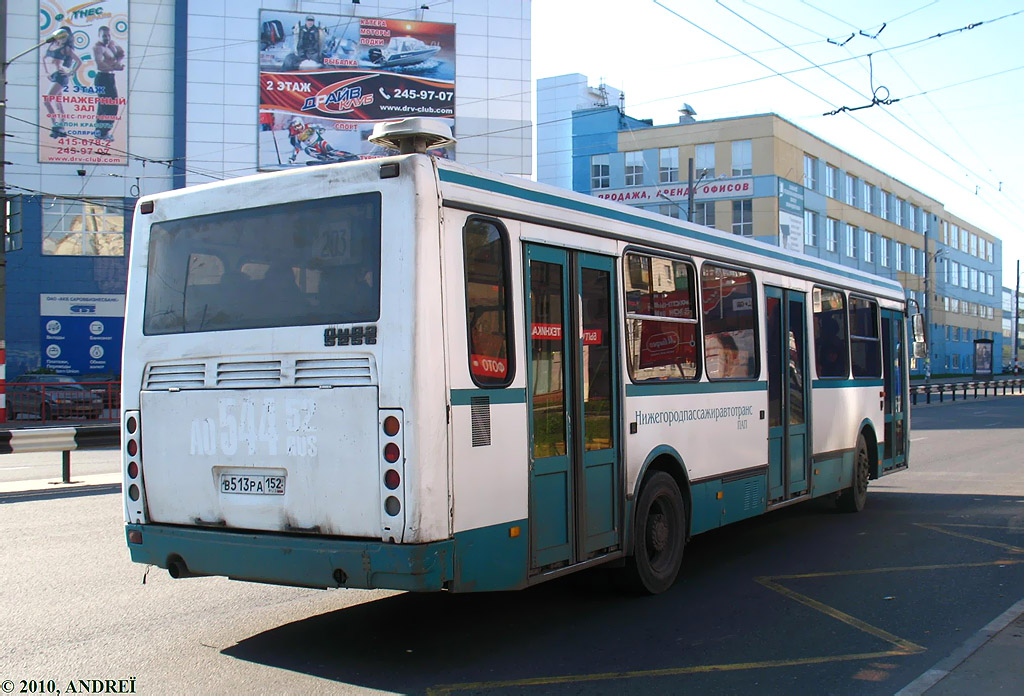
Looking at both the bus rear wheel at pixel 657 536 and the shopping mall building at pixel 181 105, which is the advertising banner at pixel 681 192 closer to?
the shopping mall building at pixel 181 105

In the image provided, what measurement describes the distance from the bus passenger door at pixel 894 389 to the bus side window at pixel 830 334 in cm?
170

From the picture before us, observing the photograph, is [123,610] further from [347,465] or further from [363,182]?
[363,182]

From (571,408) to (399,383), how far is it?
1637 millimetres

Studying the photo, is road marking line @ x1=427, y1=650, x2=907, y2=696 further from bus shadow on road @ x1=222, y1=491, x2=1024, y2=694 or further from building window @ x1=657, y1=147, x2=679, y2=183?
building window @ x1=657, y1=147, x2=679, y2=183

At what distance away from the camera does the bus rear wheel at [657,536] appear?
7391mm

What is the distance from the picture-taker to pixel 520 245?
630 centimetres

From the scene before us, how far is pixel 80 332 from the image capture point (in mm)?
39188

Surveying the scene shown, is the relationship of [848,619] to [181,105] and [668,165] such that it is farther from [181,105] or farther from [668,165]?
[668,165]

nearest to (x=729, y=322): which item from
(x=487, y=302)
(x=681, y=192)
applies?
(x=487, y=302)

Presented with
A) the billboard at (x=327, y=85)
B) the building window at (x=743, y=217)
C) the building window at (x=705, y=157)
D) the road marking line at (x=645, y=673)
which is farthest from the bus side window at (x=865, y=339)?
the building window at (x=705, y=157)

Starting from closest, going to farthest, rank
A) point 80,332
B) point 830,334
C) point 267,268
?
1. point 267,268
2. point 830,334
3. point 80,332

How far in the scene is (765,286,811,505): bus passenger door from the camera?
9.85 metres

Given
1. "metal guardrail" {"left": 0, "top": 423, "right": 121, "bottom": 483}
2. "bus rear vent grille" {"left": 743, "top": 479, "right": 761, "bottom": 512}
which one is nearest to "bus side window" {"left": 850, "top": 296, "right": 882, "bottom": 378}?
"bus rear vent grille" {"left": 743, "top": 479, "right": 761, "bottom": 512}

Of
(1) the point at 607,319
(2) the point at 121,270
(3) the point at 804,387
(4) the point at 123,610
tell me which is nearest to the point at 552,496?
(1) the point at 607,319
